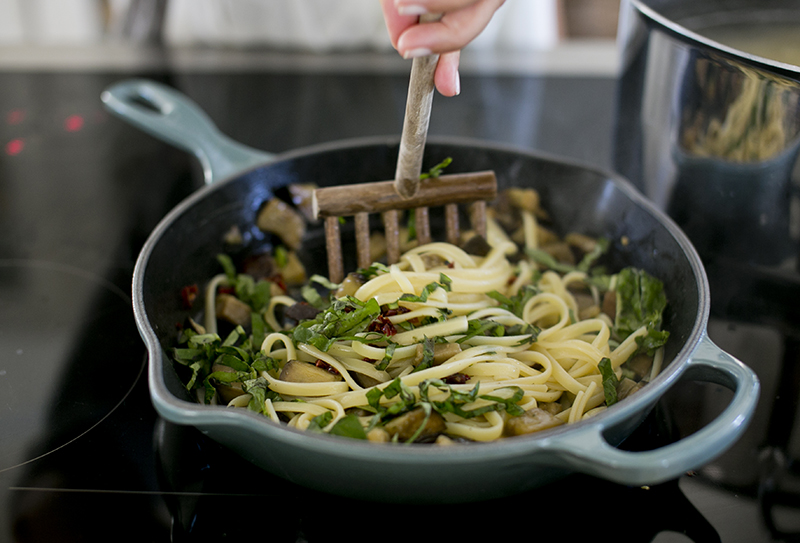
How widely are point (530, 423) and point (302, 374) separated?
0.49 m

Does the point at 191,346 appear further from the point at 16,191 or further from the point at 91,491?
the point at 16,191

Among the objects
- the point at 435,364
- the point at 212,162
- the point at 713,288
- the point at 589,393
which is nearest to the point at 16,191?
the point at 212,162

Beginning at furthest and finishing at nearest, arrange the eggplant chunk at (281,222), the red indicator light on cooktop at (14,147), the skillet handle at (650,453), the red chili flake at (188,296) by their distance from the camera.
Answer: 1. the red indicator light on cooktop at (14,147)
2. the eggplant chunk at (281,222)
3. the red chili flake at (188,296)
4. the skillet handle at (650,453)

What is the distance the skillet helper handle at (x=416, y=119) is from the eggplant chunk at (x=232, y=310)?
1.64ft

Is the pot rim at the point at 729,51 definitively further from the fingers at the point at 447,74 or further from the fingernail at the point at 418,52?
the fingernail at the point at 418,52

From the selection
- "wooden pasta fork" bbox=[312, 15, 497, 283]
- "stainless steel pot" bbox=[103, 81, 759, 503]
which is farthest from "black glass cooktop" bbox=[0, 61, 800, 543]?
"wooden pasta fork" bbox=[312, 15, 497, 283]

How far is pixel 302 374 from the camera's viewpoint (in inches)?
52.2

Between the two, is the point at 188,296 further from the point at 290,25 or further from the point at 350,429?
the point at 290,25

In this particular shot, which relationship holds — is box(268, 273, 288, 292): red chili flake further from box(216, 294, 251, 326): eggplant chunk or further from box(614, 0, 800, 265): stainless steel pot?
box(614, 0, 800, 265): stainless steel pot

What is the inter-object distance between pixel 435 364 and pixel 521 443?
0.46m

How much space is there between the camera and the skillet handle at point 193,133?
1778 millimetres

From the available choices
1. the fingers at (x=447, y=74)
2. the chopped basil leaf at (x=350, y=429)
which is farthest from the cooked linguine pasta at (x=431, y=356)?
the fingers at (x=447, y=74)

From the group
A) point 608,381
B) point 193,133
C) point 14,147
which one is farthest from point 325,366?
point 14,147

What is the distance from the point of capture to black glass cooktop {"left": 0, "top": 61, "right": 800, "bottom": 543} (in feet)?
3.71
